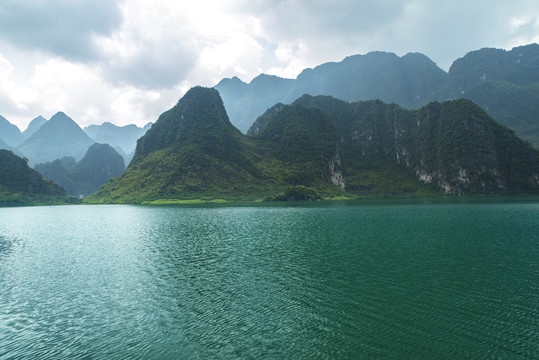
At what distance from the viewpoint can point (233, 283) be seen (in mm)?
32375

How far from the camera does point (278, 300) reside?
2677cm

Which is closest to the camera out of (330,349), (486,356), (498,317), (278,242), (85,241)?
(486,356)

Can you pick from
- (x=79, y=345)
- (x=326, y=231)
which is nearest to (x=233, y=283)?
(x=79, y=345)

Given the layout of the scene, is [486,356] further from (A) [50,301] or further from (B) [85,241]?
(B) [85,241]

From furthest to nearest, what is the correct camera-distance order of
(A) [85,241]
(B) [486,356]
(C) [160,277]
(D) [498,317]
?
(A) [85,241]
(C) [160,277]
(D) [498,317]
(B) [486,356]

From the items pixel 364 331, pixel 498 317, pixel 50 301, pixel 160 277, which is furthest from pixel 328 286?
pixel 50 301

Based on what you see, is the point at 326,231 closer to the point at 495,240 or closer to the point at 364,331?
the point at 495,240

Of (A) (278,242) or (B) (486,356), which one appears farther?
(A) (278,242)

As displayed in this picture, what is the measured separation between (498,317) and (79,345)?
32.3 meters

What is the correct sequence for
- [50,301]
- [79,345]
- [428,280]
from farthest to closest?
1. [428,280]
2. [50,301]
3. [79,345]

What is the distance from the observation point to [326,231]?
67.3m

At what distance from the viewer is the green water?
1881 centimetres

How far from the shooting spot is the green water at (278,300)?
18.8 metres

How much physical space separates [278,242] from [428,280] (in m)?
29.2
